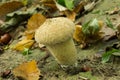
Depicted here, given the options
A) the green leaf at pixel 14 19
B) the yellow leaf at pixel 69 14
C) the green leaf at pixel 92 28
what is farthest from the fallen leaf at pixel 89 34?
the green leaf at pixel 14 19

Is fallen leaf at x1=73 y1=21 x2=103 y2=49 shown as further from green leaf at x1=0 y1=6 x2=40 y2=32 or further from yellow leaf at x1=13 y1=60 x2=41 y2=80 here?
green leaf at x1=0 y1=6 x2=40 y2=32

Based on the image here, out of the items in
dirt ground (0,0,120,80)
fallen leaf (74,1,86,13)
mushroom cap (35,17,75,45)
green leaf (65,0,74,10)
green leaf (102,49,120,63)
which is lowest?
dirt ground (0,0,120,80)

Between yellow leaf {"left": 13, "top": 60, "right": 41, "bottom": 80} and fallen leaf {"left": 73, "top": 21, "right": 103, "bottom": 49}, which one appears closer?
yellow leaf {"left": 13, "top": 60, "right": 41, "bottom": 80}

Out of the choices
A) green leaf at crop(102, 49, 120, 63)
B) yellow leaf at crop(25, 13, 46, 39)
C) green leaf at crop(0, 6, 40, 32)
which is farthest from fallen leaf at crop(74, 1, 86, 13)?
green leaf at crop(102, 49, 120, 63)

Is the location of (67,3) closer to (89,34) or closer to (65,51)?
(89,34)

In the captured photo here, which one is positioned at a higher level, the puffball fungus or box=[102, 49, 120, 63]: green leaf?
the puffball fungus

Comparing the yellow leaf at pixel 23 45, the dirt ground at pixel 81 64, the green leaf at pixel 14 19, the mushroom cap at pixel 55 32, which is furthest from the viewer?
the green leaf at pixel 14 19

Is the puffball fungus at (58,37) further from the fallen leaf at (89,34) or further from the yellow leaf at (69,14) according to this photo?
the yellow leaf at (69,14)
